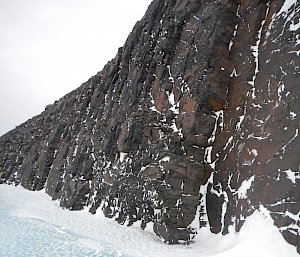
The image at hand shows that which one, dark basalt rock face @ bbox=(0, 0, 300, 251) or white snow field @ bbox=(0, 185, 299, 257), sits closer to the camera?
white snow field @ bbox=(0, 185, 299, 257)

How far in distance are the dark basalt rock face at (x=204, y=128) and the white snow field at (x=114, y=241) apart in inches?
24.4

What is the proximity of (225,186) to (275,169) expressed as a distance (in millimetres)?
3139

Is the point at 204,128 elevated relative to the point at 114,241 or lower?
elevated

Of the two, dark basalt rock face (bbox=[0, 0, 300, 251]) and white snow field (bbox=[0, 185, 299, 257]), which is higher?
dark basalt rock face (bbox=[0, 0, 300, 251])

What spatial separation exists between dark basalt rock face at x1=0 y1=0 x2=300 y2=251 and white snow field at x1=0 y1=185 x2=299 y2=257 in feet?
2.03

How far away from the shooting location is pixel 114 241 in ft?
48.8

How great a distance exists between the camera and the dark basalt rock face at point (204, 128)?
1355 centimetres

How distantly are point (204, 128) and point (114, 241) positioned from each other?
8.04 m

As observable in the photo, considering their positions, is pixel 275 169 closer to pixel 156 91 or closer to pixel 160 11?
pixel 156 91

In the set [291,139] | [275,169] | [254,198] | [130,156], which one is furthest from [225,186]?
→ [130,156]

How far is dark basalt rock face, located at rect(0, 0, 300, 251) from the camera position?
13.6m

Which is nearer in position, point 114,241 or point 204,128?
point 114,241

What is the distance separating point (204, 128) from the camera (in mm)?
17125

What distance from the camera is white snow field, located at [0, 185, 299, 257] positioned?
38.4 feet
